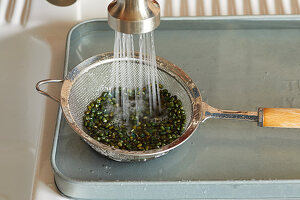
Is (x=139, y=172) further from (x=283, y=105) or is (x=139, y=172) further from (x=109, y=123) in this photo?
(x=283, y=105)

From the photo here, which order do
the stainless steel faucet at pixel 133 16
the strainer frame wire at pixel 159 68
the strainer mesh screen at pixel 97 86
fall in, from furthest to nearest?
the strainer mesh screen at pixel 97 86 → the strainer frame wire at pixel 159 68 → the stainless steel faucet at pixel 133 16

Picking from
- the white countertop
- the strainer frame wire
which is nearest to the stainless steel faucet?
the strainer frame wire

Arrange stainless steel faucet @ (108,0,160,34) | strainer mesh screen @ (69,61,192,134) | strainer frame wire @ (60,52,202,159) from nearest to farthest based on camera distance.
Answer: stainless steel faucet @ (108,0,160,34), strainer frame wire @ (60,52,202,159), strainer mesh screen @ (69,61,192,134)

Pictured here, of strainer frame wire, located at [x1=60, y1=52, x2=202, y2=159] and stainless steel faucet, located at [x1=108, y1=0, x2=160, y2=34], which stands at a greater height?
stainless steel faucet, located at [x1=108, y1=0, x2=160, y2=34]

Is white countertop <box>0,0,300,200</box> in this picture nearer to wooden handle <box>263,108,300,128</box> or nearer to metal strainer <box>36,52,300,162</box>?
metal strainer <box>36,52,300,162</box>

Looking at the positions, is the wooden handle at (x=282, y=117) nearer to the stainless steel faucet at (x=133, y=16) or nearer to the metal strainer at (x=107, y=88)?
the metal strainer at (x=107, y=88)

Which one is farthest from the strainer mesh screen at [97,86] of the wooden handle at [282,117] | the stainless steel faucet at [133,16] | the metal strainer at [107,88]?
the stainless steel faucet at [133,16]

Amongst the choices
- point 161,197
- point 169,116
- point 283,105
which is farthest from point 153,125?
point 283,105

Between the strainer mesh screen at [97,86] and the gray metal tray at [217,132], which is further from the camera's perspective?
the strainer mesh screen at [97,86]
